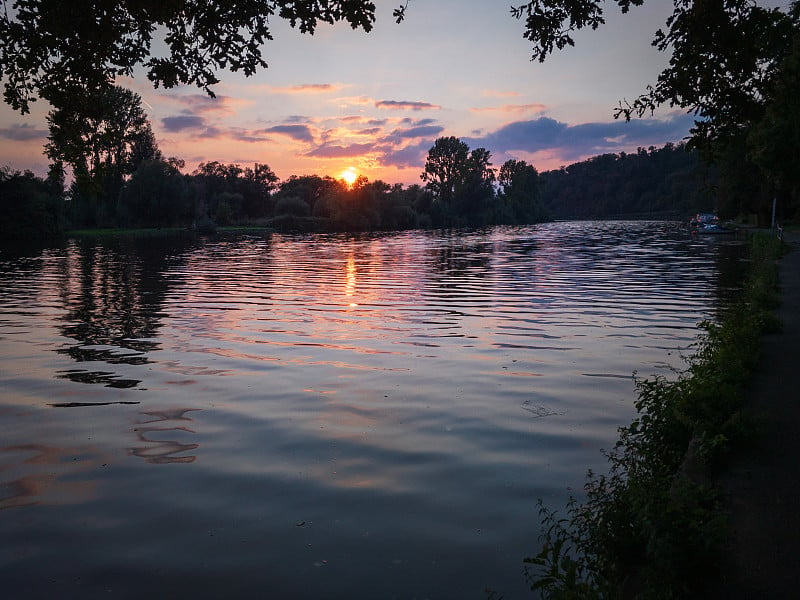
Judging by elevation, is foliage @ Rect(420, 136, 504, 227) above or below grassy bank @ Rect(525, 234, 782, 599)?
above

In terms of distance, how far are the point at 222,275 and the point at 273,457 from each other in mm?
30217

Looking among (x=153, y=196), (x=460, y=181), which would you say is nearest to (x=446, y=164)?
(x=460, y=181)

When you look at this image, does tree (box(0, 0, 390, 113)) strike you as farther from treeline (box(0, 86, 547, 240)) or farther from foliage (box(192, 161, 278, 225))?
foliage (box(192, 161, 278, 225))

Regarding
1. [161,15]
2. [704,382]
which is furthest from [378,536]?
[161,15]

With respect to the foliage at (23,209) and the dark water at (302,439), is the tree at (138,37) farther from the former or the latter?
the foliage at (23,209)

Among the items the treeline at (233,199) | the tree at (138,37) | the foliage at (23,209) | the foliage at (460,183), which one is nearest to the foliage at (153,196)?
the treeline at (233,199)

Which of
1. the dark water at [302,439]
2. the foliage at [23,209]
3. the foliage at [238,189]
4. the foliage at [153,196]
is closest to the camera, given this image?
the dark water at [302,439]

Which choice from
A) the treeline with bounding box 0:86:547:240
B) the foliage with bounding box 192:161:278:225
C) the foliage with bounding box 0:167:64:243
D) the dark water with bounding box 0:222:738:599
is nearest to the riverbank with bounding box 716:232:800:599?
the dark water with bounding box 0:222:738:599

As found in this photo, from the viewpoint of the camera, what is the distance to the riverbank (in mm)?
4832

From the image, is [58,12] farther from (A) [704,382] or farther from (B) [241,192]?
(B) [241,192]

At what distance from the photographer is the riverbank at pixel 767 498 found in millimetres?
4832

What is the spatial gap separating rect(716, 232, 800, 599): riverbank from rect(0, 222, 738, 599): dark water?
167 centimetres

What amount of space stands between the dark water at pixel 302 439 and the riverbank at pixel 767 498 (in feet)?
5.49

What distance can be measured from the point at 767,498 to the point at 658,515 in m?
1.97
